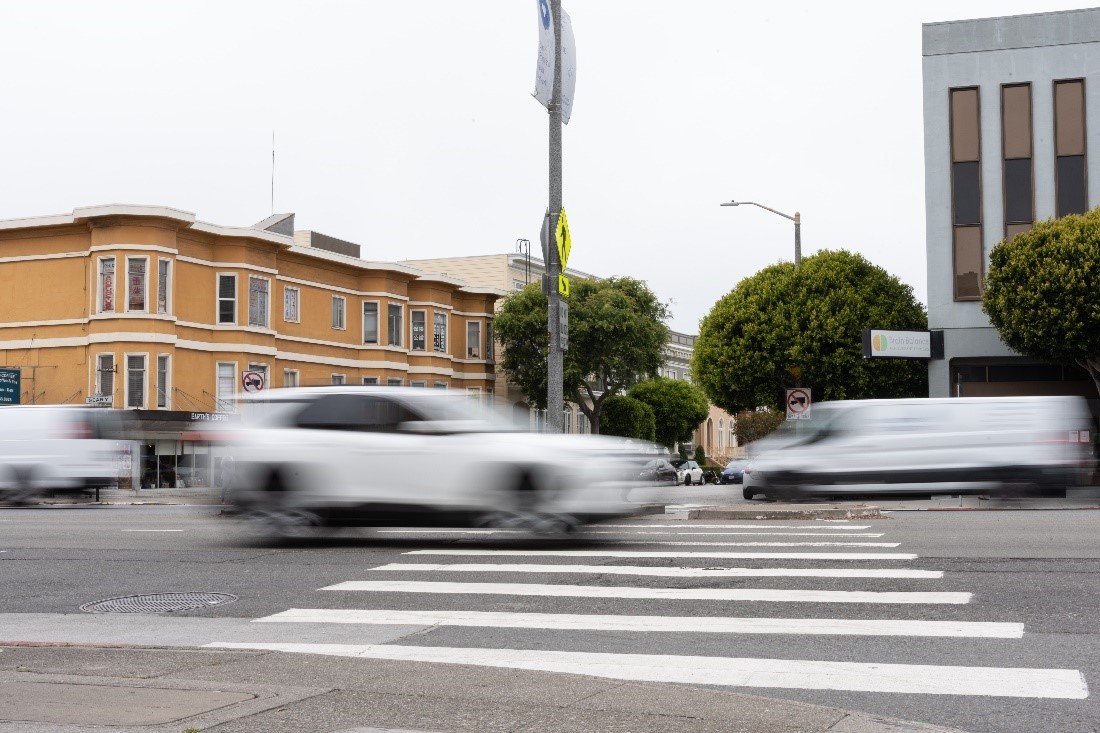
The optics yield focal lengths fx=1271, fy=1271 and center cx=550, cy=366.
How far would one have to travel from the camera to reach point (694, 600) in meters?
9.89

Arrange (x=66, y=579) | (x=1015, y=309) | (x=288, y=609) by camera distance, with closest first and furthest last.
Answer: (x=288, y=609) < (x=66, y=579) < (x=1015, y=309)

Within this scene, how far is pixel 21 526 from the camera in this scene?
18.2 m

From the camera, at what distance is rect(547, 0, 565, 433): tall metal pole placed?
20797mm

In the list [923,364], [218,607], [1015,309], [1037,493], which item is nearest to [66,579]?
[218,607]

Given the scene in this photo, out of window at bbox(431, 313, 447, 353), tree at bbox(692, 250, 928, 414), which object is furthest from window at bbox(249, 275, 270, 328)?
tree at bbox(692, 250, 928, 414)

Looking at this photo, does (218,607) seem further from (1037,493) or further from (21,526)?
(1037,493)

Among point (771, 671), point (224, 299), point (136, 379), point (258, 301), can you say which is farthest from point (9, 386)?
point (771, 671)

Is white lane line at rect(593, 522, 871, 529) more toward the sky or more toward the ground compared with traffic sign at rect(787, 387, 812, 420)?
more toward the ground

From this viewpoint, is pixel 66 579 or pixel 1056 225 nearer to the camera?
pixel 66 579

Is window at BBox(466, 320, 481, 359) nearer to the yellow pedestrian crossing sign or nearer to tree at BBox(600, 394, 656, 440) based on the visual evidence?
tree at BBox(600, 394, 656, 440)

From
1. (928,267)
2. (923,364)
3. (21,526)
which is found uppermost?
(928,267)

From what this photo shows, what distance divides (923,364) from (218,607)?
38242 millimetres

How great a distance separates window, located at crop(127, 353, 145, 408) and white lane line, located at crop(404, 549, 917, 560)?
1191 inches

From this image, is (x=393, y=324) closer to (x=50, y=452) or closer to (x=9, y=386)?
(x=9, y=386)
